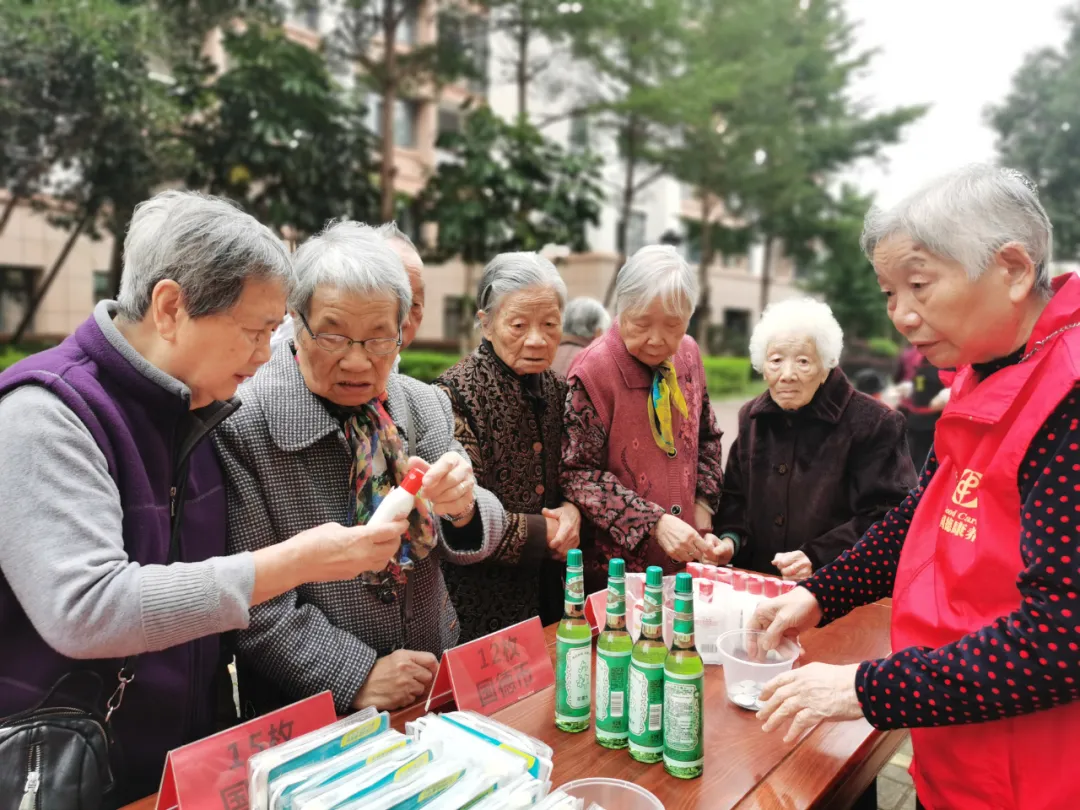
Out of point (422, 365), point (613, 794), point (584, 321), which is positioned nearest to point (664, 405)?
point (613, 794)

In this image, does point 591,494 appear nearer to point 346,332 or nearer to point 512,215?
point 346,332

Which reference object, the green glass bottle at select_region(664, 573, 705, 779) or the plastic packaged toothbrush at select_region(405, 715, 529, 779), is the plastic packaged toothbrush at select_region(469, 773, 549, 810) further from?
the green glass bottle at select_region(664, 573, 705, 779)

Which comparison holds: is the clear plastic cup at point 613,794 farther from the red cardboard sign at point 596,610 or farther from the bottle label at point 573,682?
the red cardboard sign at point 596,610

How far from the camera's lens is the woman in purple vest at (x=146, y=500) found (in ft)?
3.26

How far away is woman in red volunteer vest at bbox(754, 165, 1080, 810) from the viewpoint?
99 centimetres

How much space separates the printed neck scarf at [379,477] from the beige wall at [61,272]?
538 inches

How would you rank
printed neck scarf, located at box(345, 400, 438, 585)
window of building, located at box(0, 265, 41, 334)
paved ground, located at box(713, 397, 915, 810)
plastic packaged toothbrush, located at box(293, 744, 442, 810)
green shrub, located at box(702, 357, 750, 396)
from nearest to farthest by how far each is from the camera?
1. plastic packaged toothbrush, located at box(293, 744, 442, 810)
2. printed neck scarf, located at box(345, 400, 438, 585)
3. paved ground, located at box(713, 397, 915, 810)
4. window of building, located at box(0, 265, 41, 334)
5. green shrub, located at box(702, 357, 750, 396)

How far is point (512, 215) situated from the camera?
33.2ft

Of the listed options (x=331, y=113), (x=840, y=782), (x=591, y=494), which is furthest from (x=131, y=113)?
(x=840, y=782)

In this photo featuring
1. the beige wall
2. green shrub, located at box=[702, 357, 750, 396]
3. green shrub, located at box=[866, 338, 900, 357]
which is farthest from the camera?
green shrub, located at box=[866, 338, 900, 357]

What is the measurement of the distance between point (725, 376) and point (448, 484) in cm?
1707

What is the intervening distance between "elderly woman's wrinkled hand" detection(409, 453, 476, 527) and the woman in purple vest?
0.16 meters

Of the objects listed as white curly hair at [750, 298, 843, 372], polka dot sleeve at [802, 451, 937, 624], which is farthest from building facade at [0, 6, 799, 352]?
polka dot sleeve at [802, 451, 937, 624]

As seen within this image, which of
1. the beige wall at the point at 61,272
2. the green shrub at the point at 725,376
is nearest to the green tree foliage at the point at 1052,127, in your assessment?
the green shrub at the point at 725,376
